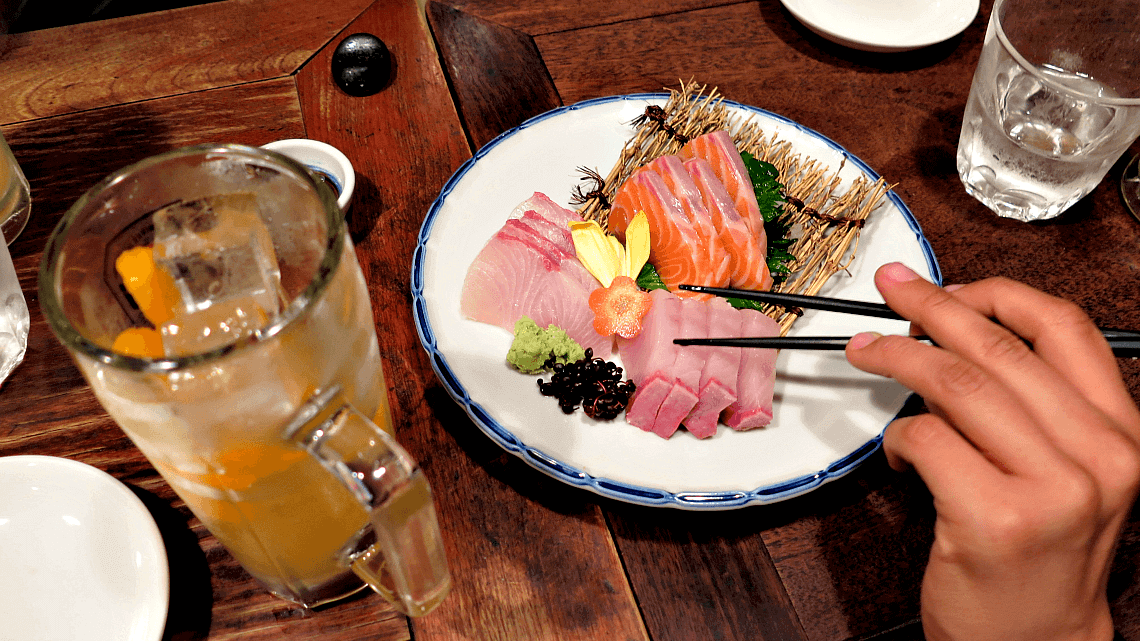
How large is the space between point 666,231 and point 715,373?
0.32 metres

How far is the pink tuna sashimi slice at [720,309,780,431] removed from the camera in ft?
3.51

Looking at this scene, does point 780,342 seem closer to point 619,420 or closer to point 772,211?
point 619,420

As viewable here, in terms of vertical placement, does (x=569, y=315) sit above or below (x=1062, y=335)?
below

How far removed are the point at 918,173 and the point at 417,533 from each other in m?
1.27

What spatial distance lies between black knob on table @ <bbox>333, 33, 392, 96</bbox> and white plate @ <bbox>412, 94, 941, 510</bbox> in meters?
0.33

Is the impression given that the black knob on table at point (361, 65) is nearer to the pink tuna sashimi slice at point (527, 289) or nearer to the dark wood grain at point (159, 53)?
the dark wood grain at point (159, 53)

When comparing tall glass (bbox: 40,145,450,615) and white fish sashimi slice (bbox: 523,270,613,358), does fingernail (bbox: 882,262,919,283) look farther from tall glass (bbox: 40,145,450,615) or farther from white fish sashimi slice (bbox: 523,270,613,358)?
tall glass (bbox: 40,145,450,615)

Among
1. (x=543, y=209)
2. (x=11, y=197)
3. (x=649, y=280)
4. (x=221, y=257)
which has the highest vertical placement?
(x=221, y=257)

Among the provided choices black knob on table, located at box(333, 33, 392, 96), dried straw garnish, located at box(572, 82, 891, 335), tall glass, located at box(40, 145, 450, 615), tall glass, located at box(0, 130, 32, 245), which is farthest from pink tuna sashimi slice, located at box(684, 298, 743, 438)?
tall glass, located at box(0, 130, 32, 245)

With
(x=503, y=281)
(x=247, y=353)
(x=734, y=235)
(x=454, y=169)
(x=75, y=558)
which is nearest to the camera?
(x=247, y=353)

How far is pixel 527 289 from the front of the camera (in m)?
1.22

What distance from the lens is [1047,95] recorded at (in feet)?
4.55

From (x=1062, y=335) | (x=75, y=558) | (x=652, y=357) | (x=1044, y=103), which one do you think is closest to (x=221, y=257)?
(x=75, y=558)

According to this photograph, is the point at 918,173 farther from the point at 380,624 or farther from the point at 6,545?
the point at 6,545
